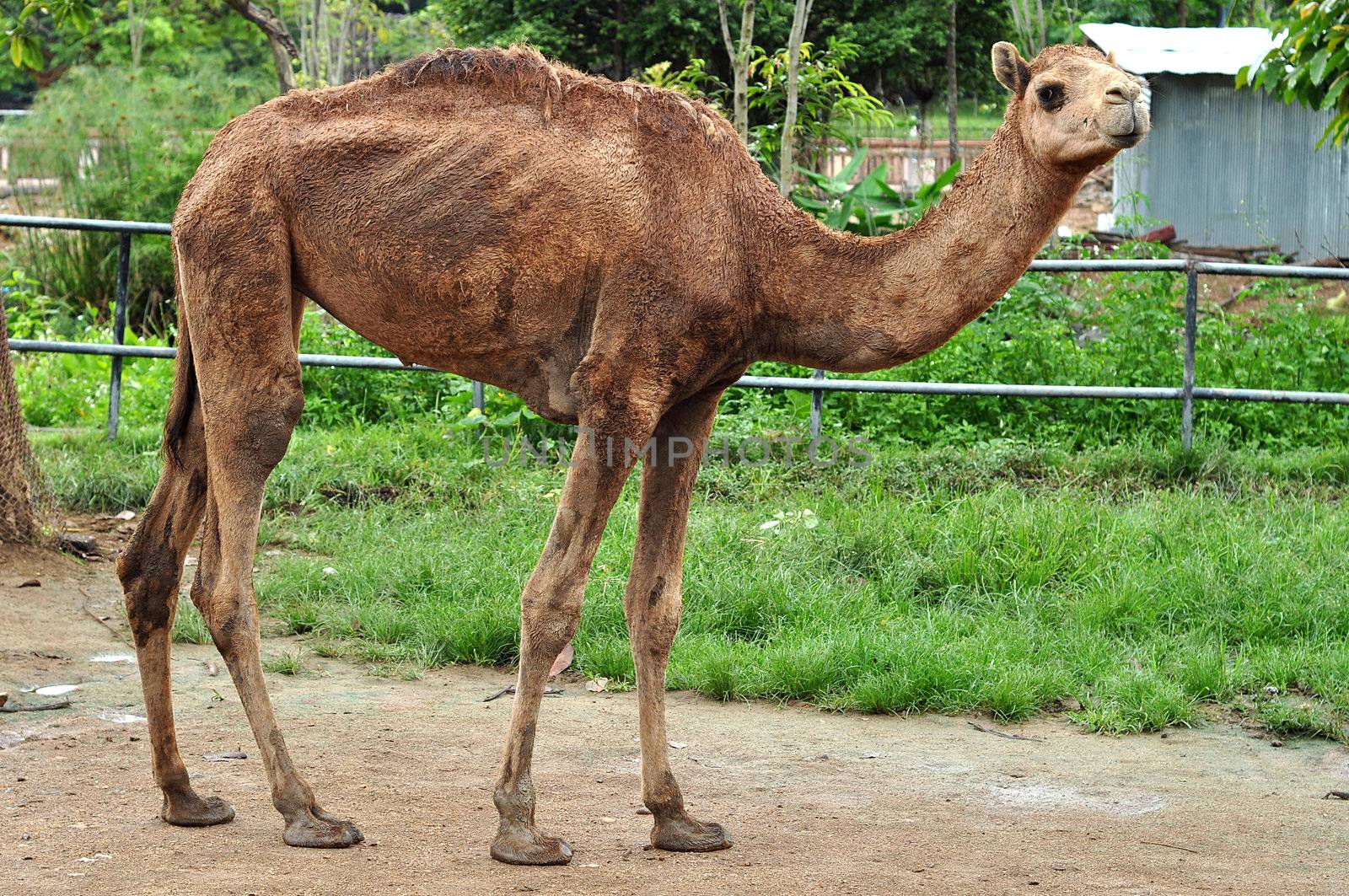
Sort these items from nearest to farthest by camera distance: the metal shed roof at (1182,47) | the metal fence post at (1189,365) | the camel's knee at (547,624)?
the camel's knee at (547,624) → the metal fence post at (1189,365) → the metal shed roof at (1182,47)

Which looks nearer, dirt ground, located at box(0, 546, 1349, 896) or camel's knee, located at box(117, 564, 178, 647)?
dirt ground, located at box(0, 546, 1349, 896)

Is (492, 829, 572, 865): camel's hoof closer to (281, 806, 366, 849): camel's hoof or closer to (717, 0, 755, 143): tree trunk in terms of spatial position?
(281, 806, 366, 849): camel's hoof

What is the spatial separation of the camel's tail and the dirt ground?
1119 mm

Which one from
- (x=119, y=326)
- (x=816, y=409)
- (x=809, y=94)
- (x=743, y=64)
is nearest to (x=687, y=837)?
(x=816, y=409)

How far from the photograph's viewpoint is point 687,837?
422 centimetres

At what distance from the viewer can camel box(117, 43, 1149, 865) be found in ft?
13.1

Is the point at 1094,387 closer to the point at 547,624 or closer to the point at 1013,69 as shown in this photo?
the point at 1013,69

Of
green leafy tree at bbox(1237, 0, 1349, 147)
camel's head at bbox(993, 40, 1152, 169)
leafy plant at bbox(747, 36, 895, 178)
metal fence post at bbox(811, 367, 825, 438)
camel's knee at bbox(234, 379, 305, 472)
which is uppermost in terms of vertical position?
leafy plant at bbox(747, 36, 895, 178)

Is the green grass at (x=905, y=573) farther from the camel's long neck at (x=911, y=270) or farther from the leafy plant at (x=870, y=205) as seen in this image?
the leafy plant at (x=870, y=205)

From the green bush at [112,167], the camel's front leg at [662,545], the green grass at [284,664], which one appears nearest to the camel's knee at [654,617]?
the camel's front leg at [662,545]

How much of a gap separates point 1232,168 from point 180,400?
17.6 m

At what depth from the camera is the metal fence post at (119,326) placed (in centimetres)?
901

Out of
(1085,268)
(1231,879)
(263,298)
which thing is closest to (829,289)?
(263,298)

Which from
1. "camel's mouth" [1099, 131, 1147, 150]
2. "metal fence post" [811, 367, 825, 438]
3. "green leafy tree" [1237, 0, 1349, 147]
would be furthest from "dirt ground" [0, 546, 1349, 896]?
"metal fence post" [811, 367, 825, 438]
